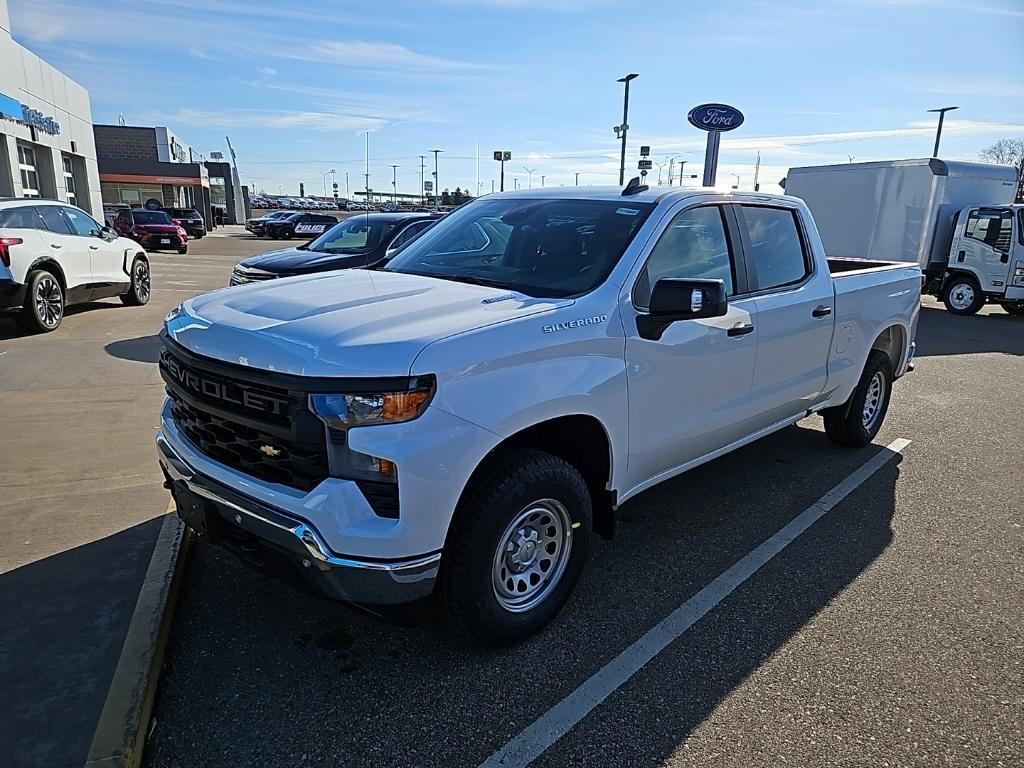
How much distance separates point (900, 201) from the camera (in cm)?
1505

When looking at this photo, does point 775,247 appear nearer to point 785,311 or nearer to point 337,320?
point 785,311

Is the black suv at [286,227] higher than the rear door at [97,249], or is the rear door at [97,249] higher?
the rear door at [97,249]

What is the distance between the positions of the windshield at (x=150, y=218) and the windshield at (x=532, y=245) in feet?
89.2

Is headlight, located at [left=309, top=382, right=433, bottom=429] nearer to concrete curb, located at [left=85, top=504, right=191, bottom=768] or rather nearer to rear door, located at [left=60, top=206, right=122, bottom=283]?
concrete curb, located at [left=85, top=504, right=191, bottom=768]

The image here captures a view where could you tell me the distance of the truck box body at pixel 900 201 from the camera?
14.8 m

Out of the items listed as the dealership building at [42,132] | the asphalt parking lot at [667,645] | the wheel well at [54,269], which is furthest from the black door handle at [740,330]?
the dealership building at [42,132]

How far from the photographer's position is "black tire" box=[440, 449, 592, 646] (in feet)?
8.92

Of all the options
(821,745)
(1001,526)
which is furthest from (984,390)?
(821,745)

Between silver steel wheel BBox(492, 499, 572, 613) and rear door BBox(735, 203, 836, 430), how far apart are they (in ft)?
5.58

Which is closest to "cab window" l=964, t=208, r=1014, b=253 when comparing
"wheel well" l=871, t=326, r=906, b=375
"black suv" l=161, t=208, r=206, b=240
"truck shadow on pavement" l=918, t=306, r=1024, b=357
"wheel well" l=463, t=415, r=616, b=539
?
"truck shadow on pavement" l=918, t=306, r=1024, b=357

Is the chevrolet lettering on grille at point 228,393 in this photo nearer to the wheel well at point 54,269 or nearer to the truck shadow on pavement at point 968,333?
the wheel well at point 54,269

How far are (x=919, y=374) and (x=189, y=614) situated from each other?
8.82m

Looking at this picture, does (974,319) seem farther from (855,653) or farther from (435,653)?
(435,653)

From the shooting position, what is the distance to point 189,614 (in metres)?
3.27
